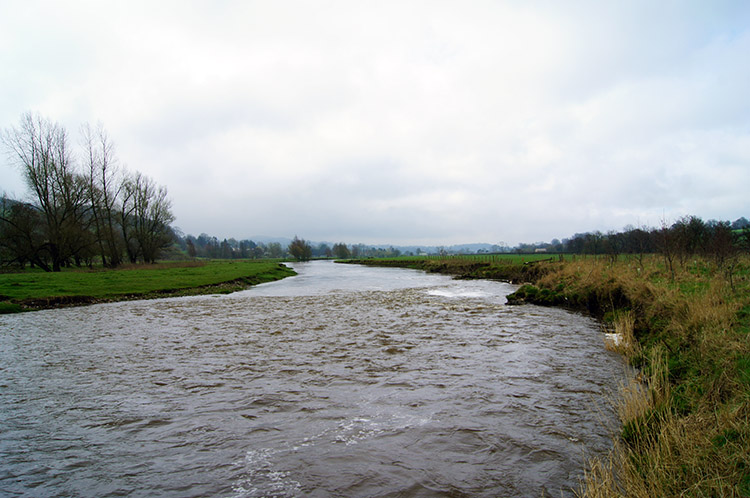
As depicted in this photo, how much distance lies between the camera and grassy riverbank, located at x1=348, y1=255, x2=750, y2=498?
3.72 metres

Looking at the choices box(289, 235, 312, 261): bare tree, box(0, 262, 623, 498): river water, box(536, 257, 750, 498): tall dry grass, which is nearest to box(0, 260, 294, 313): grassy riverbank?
box(0, 262, 623, 498): river water

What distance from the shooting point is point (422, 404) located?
7.34 metres

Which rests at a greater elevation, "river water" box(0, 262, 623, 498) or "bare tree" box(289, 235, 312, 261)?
"bare tree" box(289, 235, 312, 261)

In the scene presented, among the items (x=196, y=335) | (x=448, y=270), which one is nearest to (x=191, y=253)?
(x=448, y=270)

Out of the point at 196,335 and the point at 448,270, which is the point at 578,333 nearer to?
the point at 196,335

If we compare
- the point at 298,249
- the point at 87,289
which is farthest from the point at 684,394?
the point at 298,249

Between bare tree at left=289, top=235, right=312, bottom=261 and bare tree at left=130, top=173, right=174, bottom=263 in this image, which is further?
bare tree at left=289, top=235, right=312, bottom=261

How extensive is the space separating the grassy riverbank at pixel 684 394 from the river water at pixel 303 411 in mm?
635

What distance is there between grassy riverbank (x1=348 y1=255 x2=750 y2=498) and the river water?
0.63 meters

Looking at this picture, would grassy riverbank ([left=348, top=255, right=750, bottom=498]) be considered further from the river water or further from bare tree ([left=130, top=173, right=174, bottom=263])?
bare tree ([left=130, top=173, right=174, bottom=263])

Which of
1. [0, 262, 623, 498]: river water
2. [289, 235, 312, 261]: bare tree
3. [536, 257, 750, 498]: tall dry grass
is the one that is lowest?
[0, 262, 623, 498]: river water

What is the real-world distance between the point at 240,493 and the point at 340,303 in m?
18.8

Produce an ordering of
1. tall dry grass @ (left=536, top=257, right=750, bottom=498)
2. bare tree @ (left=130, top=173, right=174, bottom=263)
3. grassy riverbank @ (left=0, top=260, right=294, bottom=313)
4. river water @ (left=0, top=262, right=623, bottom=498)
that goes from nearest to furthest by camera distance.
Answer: tall dry grass @ (left=536, top=257, right=750, bottom=498) → river water @ (left=0, top=262, right=623, bottom=498) → grassy riverbank @ (left=0, top=260, right=294, bottom=313) → bare tree @ (left=130, top=173, right=174, bottom=263)

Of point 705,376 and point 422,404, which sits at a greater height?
point 705,376
